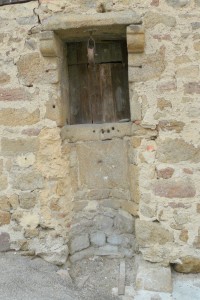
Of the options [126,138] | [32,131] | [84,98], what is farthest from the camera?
[84,98]

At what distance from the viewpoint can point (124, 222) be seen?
10.7 ft

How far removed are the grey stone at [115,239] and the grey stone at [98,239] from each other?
0.18ft

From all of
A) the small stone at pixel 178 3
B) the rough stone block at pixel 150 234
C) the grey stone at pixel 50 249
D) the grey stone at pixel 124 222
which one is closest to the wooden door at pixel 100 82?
the small stone at pixel 178 3

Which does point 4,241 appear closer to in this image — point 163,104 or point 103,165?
point 103,165

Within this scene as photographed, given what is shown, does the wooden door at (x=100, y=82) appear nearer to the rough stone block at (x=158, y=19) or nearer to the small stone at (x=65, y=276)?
the rough stone block at (x=158, y=19)

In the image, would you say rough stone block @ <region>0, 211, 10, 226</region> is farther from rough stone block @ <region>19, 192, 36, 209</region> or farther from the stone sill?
the stone sill

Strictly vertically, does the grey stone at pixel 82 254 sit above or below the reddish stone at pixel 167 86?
below

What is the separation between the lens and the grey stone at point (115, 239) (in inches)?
130

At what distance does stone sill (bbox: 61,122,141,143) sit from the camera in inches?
125

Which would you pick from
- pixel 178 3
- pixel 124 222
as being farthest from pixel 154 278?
pixel 178 3

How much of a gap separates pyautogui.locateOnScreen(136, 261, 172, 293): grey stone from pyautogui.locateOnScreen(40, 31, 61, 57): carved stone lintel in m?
2.02

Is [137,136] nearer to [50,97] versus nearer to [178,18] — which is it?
[50,97]

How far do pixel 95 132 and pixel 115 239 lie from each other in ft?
3.51

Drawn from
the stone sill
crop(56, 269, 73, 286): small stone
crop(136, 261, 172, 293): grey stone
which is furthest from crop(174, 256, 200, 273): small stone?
the stone sill
